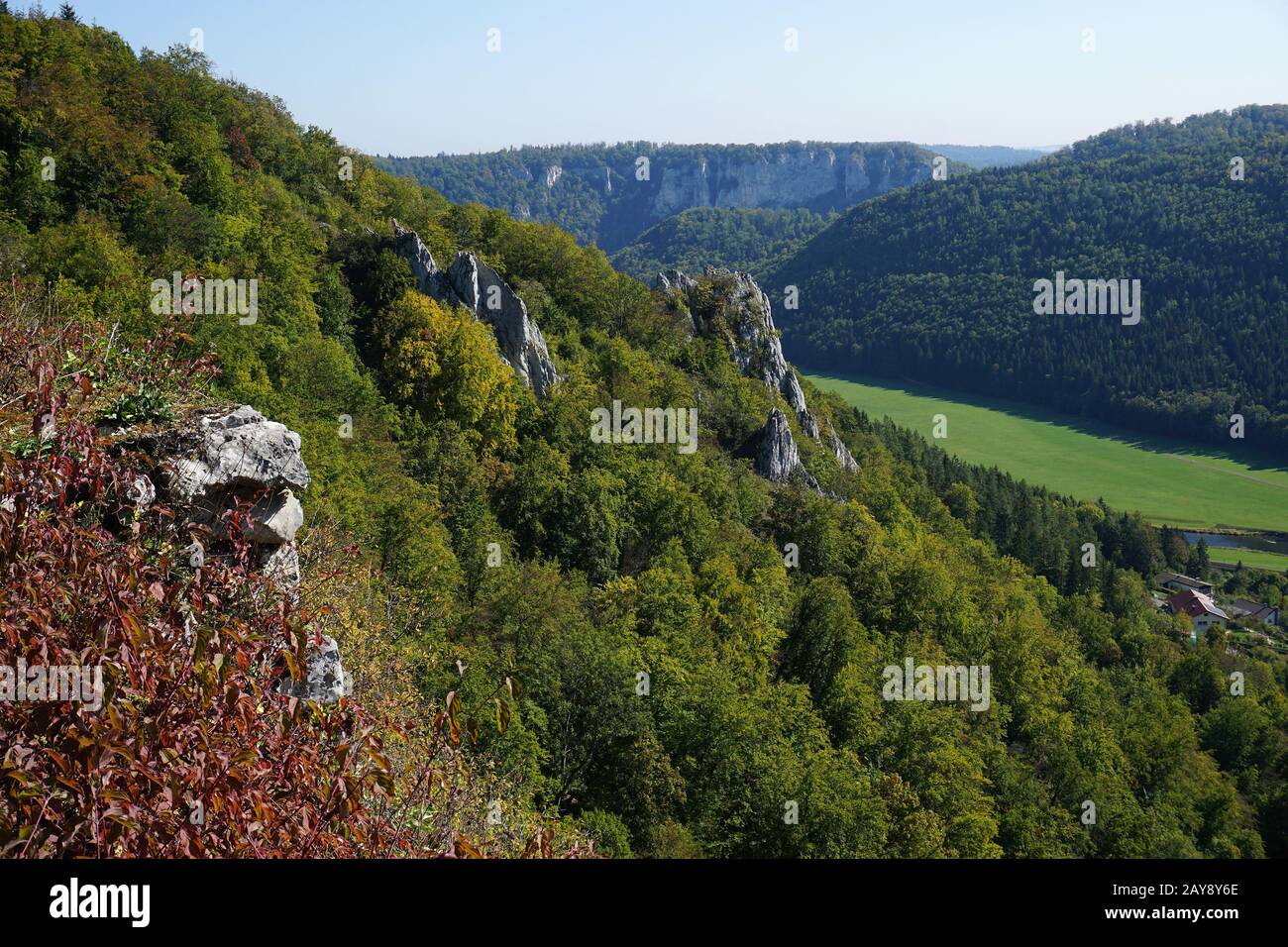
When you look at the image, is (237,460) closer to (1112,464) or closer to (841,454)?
(841,454)

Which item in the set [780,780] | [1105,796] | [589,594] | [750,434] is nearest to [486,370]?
[589,594]

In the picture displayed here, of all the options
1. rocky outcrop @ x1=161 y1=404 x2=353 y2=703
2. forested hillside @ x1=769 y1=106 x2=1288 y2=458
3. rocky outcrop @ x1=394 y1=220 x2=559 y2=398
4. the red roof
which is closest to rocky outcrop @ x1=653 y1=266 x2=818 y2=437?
rocky outcrop @ x1=394 y1=220 x2=559 y2=398

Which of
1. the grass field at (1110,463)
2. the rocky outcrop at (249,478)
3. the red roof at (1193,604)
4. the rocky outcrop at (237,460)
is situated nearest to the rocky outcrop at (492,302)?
the rocky outcrop at (249,478)

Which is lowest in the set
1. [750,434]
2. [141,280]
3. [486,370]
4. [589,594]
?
[589,594]

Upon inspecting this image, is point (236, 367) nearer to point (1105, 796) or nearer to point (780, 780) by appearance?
point (780, 780)

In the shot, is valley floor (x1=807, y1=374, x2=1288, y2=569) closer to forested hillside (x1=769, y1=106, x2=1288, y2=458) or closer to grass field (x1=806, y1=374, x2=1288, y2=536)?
grass field (x1=806, y1=374, x2=1288, y2=536)
